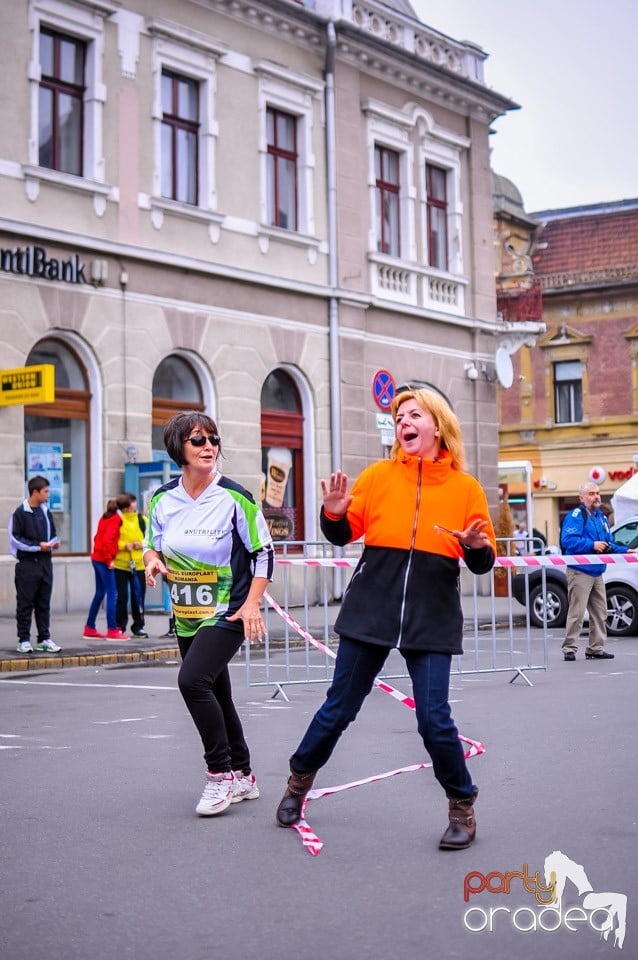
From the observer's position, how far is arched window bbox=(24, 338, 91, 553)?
19.8 m

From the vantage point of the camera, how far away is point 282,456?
24.1 meters

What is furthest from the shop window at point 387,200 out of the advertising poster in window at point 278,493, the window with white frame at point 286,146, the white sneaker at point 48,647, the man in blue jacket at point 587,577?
the white sneaker at point 48,647

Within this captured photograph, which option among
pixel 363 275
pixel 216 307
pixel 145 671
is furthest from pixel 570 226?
pixel 145 671

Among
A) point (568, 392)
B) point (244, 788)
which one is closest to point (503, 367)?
point (568, 392)

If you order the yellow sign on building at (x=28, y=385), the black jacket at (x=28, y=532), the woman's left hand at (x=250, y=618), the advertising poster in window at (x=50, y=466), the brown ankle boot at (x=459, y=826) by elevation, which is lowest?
the brown ankle boot at (x=459, y=826)

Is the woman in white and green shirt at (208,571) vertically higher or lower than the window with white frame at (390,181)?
lower

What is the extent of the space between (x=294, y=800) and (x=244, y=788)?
0.63 metres

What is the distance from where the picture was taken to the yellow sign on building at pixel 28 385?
18031 millimetres

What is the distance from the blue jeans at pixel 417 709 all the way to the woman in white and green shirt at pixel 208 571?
1.69 feet

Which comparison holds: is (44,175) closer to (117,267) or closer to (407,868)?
(117,267)

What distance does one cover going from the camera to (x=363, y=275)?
25312 mm

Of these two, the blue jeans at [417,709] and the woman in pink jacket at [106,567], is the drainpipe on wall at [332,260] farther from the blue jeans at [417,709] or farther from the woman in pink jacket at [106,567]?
the blue jeans at [417,709]

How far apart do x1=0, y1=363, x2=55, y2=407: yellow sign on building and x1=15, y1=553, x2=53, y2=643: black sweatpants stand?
3774mm

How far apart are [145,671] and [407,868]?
29.3 ft
